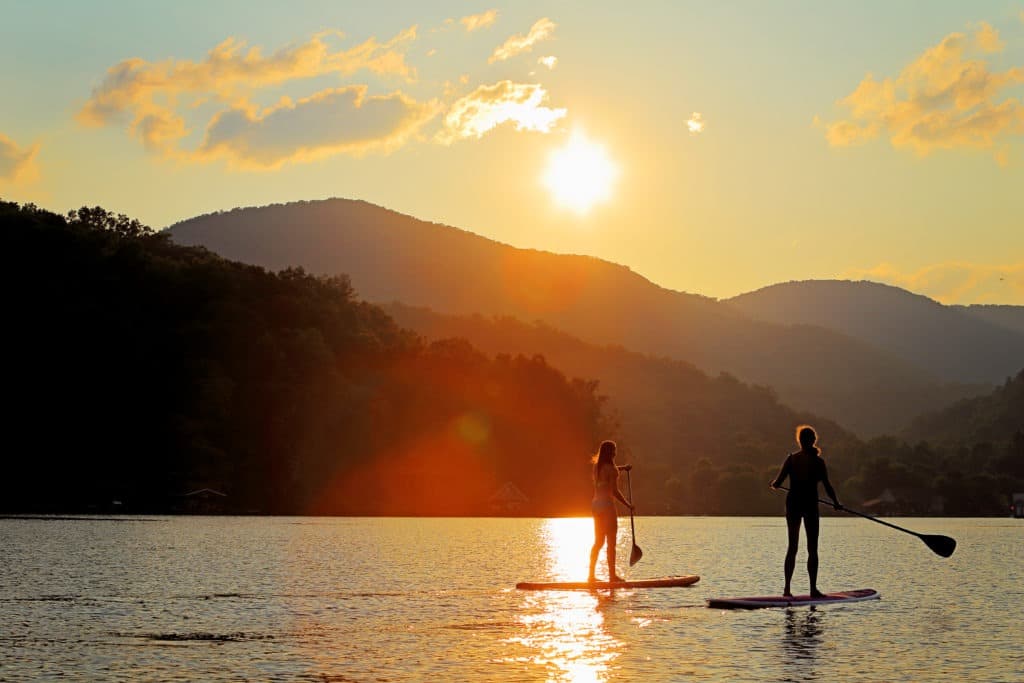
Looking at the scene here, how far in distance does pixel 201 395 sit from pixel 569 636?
323 feet

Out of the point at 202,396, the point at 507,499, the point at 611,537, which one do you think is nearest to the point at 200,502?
the point at 202,396

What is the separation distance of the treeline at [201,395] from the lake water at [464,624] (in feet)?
234

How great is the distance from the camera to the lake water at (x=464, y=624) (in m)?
18.2

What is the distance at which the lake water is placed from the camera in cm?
1822

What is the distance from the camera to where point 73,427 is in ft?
374

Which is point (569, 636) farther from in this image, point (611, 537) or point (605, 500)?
point (611, 537)

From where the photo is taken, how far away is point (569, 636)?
864 inches

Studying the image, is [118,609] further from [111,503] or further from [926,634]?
[111,503]

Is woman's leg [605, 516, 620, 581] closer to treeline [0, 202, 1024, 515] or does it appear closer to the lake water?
the lake water

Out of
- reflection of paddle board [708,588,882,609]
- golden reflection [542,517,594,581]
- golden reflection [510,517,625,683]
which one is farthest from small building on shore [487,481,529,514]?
reflection of paddle board [708,588,882,609]

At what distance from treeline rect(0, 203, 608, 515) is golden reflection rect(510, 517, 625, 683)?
8838 centimetres

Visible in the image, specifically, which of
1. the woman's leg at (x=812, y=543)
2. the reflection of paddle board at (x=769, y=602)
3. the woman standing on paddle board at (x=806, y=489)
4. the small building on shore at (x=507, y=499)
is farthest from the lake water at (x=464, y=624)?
the small building on shore at (x=507, y=499)

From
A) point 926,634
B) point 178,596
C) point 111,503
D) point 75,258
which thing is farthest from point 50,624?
point 75,258

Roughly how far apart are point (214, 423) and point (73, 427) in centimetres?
1115
